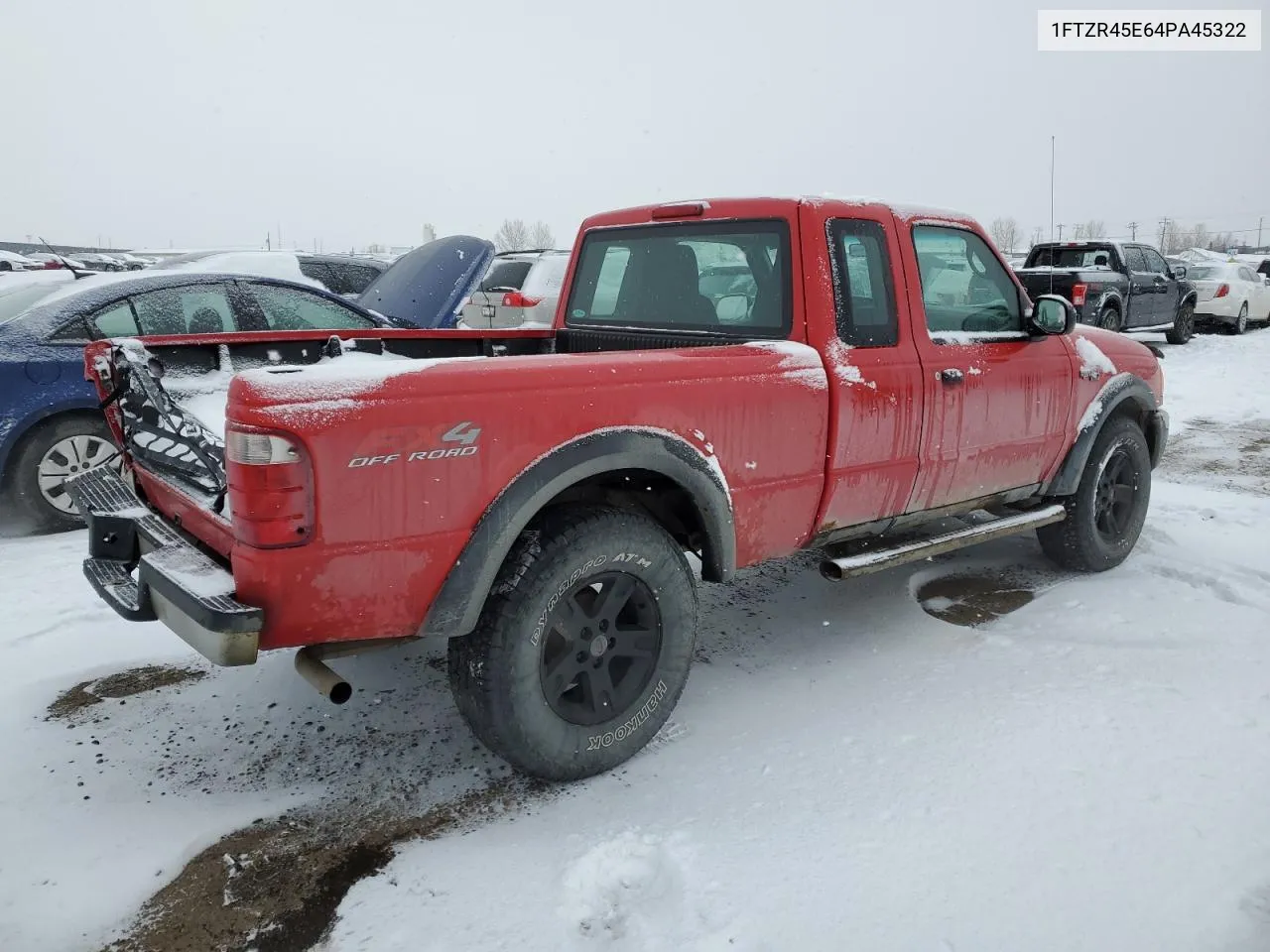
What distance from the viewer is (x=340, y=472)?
2.26m

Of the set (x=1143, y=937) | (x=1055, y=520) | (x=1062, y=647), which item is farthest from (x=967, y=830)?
(x=1055, y=520)

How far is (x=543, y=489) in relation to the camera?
2570 millimetres

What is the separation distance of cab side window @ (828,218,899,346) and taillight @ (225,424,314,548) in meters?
2.06

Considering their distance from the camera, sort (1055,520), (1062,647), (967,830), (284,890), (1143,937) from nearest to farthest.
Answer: (1143,937) → (284,890) → (967,830) → (1062,647) → (1055,520)

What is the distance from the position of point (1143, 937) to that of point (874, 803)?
0.76 metres

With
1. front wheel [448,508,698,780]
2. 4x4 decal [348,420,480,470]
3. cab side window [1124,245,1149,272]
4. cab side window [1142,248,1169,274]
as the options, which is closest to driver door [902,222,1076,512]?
front wheel [448,508,698,780]

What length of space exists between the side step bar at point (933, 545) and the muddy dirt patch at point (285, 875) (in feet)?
4.66

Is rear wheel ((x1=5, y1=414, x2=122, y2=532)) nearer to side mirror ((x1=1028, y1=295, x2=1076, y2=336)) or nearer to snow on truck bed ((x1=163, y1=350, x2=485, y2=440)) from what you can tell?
snow on truck bed ((x1=163, y1=350, x2=485, y2=440))

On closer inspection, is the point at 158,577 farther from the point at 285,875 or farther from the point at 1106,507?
the point at 1106,507

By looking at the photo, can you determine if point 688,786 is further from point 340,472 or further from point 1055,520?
point 1055,520

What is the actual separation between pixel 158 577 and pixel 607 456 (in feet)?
4.38

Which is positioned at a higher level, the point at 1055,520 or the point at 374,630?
the point at 374,630

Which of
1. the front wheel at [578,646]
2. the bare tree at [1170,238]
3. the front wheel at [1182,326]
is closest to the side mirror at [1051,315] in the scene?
the front wheel at [578,646]

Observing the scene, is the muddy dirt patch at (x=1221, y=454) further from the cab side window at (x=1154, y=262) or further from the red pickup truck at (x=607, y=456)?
the cab side window at (x=1154, y=262)
